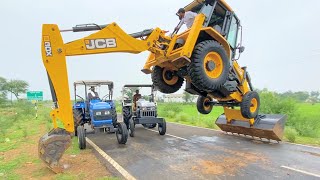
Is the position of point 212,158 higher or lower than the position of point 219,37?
lower

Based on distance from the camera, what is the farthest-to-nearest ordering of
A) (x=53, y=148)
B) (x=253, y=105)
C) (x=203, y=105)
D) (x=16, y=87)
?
(x=16, y=87)
(x=203, y=105)
(x=253, y=105)
(x=53, y=148)

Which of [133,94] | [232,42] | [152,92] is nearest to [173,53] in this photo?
[232,42]

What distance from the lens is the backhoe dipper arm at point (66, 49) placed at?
623cm

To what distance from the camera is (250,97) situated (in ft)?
31.3

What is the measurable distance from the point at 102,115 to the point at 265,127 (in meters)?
6.00

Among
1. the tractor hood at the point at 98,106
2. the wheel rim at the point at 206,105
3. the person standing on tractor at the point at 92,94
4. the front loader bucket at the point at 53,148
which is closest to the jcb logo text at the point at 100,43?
the front loader bucket at the point at 53,148

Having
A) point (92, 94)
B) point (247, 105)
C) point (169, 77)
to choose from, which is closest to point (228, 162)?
point (247, 105)

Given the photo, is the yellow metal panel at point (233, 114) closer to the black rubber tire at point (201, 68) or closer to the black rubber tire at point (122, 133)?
the black rubber tire at point (201, 68)

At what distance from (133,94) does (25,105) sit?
67.4 ft

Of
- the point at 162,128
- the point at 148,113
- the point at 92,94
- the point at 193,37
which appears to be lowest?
the point at 162,128

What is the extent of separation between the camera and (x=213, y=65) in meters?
7.71

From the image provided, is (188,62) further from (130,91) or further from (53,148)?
(130,91)

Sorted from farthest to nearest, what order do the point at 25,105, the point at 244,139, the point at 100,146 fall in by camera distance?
the point at 25,105, the point at 244,139, the point at 100,146

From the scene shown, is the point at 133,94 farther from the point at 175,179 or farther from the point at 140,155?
the point at 175,179
